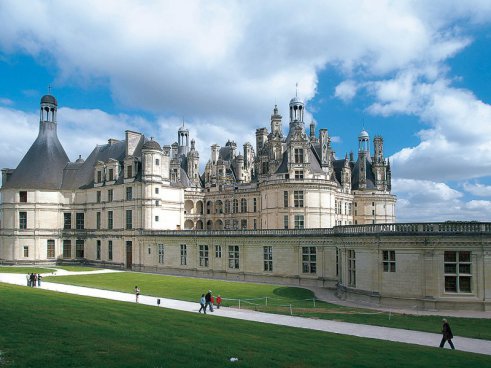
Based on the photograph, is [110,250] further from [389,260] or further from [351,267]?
[389,260]

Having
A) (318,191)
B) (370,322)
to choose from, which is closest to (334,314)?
(370,322)

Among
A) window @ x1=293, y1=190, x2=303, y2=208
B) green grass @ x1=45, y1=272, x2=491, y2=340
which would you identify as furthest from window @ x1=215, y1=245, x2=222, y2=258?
window @ x1=293, y1=190, x2=303, y2=208

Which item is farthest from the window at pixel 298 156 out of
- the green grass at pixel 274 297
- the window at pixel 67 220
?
the window at pixel 67 220

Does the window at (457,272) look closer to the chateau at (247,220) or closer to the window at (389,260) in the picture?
the chateau at (247,220)

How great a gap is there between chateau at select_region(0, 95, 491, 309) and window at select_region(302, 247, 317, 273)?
0.31 ft

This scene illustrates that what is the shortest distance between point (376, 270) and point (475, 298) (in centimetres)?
557

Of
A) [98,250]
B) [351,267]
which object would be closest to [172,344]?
[351,267]

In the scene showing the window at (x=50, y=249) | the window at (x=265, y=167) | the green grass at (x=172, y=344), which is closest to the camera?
the green grass at (x=172, y=344)

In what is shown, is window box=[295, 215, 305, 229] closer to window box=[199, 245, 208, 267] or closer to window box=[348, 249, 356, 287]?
window box=[199, 245, 208, 267]

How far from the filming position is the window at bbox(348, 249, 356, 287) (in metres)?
31.3

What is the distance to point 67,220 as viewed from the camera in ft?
203

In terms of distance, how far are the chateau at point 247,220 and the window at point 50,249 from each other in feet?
0.56

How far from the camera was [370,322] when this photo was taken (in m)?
23.0

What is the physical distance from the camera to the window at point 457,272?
26203 mm
